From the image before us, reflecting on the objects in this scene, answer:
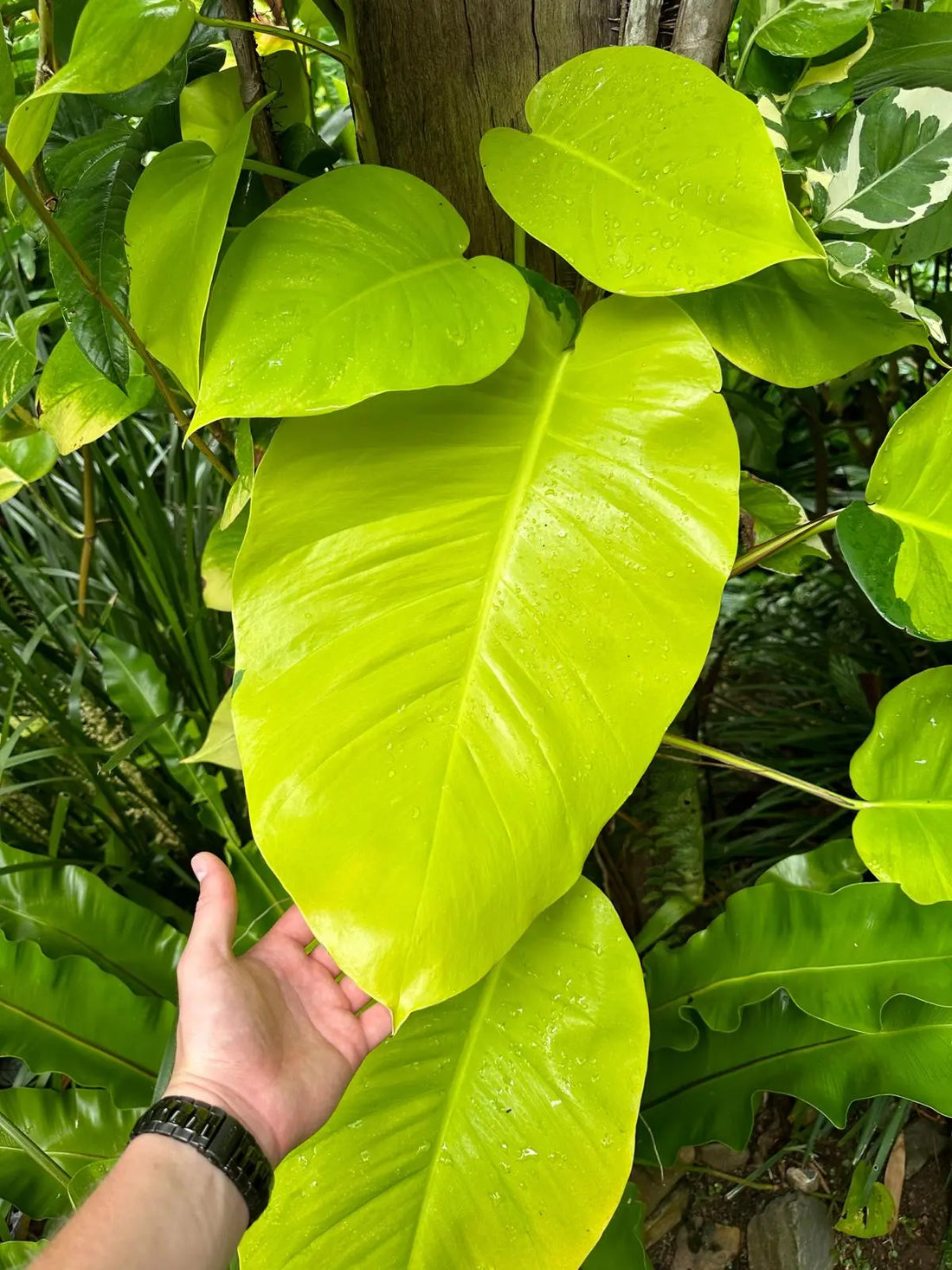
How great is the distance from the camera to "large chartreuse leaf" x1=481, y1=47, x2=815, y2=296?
19.2 inches

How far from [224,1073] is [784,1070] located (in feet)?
1.92

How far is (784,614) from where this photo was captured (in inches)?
67.1

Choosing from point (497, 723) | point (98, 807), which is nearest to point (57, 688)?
point (98, 807)

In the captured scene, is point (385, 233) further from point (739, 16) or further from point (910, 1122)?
point (910, 1122)

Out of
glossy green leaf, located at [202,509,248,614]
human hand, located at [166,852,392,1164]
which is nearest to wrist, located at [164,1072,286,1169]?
human hand, located at [166,852,392,1164]

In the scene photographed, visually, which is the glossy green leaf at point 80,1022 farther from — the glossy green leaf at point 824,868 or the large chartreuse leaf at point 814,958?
the glossy green leaf at point 824,868

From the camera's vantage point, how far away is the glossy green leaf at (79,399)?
2.19ft

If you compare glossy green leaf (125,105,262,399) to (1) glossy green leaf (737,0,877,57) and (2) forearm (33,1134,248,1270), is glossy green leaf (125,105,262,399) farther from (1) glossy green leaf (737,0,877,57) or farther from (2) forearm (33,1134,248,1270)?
(2) forearm (33,1134,248,1270)

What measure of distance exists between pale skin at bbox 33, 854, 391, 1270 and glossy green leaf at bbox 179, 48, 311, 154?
0.59 metres

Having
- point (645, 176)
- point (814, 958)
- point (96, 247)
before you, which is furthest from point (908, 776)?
point (96, 247)

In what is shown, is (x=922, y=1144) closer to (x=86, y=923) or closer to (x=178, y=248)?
(x=86, y=923)

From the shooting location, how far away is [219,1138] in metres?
0.61

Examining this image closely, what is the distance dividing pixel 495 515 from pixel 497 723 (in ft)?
0.45

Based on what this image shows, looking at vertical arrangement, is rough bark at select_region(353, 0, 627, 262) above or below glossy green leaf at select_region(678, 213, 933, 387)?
above
